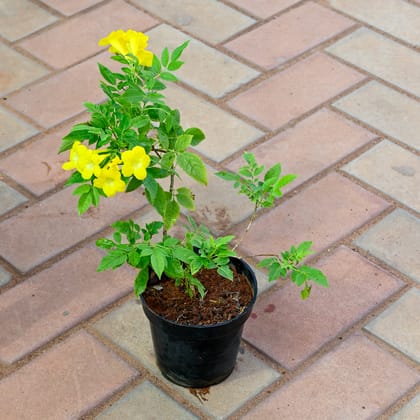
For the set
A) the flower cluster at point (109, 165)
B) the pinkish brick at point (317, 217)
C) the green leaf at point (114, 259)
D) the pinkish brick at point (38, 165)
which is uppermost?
the flower cluster at point (109, 165)

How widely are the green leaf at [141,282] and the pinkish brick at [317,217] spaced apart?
2.26ft

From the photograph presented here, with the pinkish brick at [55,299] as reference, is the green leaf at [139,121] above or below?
above

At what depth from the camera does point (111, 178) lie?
218cm

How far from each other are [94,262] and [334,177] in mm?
975

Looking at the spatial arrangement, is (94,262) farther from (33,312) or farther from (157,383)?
(157,383)

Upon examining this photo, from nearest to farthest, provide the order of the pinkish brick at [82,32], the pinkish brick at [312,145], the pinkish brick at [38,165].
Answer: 1. the pinkish brick at [38,165]
2. the pinkish brick at [312,145]
3. the pinkish brick at [82,32]

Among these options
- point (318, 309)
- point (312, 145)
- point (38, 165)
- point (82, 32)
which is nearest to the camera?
point (318, 309)

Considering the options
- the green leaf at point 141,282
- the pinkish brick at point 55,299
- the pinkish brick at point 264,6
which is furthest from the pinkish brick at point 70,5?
the green leaf at point 141,282

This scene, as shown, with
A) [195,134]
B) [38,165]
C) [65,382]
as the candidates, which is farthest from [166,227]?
[38,165]

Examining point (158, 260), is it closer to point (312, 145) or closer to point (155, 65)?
point (155, 65)

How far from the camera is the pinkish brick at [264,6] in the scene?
4.25 metres

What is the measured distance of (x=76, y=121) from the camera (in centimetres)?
363

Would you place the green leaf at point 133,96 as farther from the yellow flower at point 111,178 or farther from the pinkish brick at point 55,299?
the pinkish brick at point 55,299

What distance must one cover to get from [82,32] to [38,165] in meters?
0.89
